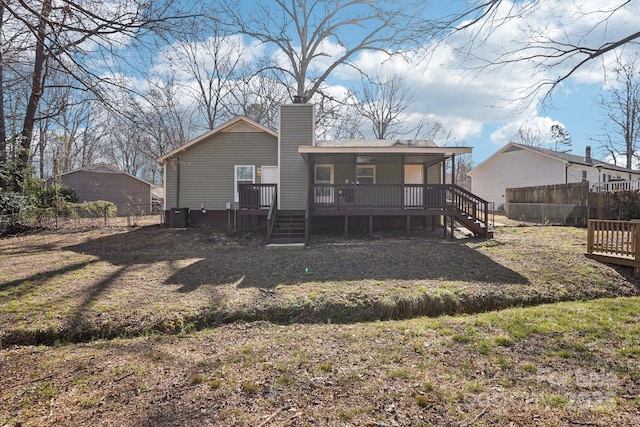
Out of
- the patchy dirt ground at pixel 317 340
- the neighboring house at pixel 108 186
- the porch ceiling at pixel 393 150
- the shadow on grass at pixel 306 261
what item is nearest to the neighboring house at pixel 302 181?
the porch ceiling at pixel 393 150

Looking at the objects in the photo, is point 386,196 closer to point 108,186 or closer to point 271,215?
point 271,215

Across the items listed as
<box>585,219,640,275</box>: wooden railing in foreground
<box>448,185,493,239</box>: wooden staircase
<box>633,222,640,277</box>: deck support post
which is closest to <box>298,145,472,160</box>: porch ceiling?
<box>448,185,493,239</box>: wooden staircase

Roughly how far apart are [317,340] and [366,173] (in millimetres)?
10767

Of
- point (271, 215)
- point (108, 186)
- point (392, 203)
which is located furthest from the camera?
point (108, 186)

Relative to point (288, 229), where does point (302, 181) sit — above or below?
above

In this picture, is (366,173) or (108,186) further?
(108,186)

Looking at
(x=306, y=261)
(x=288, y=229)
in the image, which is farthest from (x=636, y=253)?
(x=288, y=229)

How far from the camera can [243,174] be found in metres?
14.7

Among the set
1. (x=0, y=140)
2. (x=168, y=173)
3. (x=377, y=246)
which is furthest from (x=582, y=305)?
(x=0, y=140)

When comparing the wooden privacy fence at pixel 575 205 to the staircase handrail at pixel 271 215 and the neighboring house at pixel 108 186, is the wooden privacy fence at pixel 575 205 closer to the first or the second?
the staircase handrail at pixel 271 215

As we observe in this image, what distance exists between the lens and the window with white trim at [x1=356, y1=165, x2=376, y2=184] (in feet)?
47.3

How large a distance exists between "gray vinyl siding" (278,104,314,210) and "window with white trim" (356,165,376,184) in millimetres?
2562

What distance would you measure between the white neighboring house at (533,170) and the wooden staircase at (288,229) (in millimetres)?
16071

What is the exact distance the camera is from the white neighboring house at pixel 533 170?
22.6m
